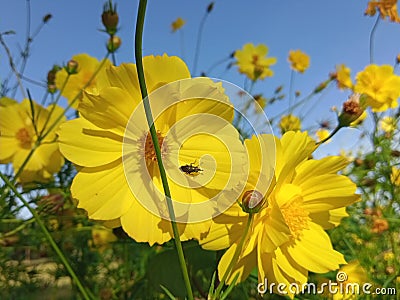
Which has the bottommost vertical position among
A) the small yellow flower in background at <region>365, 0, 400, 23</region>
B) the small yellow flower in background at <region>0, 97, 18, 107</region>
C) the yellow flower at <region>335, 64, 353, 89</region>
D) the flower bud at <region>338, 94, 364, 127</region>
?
the flower bud at <region>338, 94, 364, 127</region>

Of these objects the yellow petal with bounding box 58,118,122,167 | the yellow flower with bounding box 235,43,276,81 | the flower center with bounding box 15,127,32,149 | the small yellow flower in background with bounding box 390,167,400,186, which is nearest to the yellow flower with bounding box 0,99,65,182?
the flower center with bounding box 15,127,32,149

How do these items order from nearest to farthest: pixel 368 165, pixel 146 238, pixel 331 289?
1. pixel 146 238
2. pixel 331 289
3. pixel 368 165

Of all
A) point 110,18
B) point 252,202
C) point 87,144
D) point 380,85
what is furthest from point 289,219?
point 380,85

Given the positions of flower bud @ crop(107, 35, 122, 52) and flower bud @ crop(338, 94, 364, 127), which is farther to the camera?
flower bud @ crop(107, 35, 122, 52)

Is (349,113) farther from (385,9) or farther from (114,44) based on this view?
(385,9)

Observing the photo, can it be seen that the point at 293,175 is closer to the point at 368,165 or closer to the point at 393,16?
the point at 368,165

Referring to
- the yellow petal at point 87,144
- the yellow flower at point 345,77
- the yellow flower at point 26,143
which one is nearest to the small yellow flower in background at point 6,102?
the yellow flower at point 26,143

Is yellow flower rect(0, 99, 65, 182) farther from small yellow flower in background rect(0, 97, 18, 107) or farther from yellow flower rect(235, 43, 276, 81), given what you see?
yellow flower rect(235, 43, 276, 81)

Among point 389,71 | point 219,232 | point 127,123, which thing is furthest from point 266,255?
point 389,71
